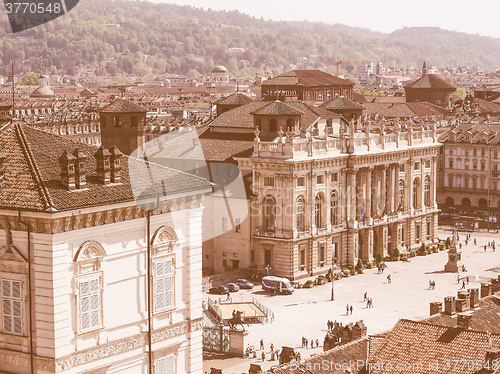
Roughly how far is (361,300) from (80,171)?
2357 inches

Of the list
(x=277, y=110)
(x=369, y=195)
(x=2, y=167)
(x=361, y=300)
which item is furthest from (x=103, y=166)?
(x=369, y=195)

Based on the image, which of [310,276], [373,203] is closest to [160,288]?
[310,276]

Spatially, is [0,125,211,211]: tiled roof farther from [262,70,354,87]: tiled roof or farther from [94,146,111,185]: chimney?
[262,70,354,87]: tiled roof

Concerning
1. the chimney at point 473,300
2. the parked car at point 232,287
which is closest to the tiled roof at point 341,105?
the parked car at point 232,287

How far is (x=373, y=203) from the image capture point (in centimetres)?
11075

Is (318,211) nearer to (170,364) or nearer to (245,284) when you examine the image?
(245,284)

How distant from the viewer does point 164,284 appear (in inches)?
1435

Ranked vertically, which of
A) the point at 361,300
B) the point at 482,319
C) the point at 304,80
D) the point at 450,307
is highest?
the point at 304,80

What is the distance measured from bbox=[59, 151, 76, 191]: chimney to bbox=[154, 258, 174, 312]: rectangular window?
13.5 ft

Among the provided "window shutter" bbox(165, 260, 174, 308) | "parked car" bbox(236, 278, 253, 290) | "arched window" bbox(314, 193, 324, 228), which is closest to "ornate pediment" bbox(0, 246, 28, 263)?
"window shutter" bbox(165, 260, 174, 308)

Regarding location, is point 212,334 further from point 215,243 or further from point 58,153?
point 58,153

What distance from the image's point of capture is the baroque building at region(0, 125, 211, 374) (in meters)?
32.7

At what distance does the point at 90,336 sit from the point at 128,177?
17.2 feet

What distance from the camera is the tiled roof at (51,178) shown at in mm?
32812
